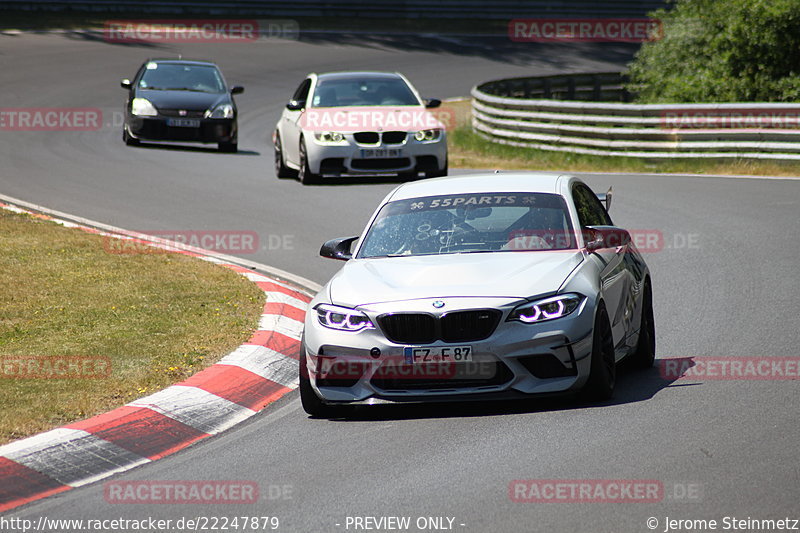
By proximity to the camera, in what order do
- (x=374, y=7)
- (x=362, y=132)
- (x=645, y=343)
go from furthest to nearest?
1. (x=374, y=7)
2. (x=362, y=132)
3. (x=645, y=343)

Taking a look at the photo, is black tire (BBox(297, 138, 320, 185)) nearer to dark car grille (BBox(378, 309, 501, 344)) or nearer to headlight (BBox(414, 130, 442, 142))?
headlight (BBox(414, 130, 442, 142))

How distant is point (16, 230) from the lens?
14.7m

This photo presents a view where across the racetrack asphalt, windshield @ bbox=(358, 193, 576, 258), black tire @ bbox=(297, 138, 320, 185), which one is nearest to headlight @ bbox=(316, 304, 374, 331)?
the racetrack asphalt

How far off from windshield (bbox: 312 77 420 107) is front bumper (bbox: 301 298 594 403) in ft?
41.8

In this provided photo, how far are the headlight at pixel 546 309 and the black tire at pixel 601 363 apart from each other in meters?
0.19

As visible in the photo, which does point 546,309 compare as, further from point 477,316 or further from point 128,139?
point 128,139

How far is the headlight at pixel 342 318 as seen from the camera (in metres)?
7.77

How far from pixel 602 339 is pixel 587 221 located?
4.73 feet

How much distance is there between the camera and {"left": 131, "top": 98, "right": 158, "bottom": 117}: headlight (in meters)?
24.0

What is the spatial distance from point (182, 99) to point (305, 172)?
5282mm

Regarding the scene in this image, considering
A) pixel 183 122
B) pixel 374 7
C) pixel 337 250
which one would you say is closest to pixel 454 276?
pixel 337 250

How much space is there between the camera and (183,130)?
23.9 metres

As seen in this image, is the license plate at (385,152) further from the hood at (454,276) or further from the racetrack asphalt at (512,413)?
the hood at (454,276)

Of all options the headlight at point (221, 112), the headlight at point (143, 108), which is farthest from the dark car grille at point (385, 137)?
the headlight at point (143, 108)
